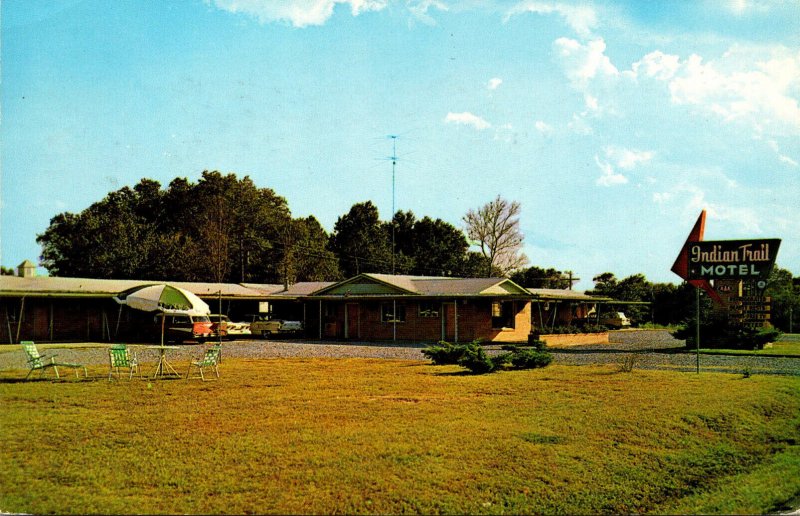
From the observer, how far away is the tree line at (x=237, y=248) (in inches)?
2223

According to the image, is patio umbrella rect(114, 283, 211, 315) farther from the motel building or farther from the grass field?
the motel building

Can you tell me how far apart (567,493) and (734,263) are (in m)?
18.7

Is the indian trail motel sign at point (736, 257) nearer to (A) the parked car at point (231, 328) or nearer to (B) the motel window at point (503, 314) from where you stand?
(B) the motel window at point (503, 314)

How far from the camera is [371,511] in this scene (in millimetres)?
6309

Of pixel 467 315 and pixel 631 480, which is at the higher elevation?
pixel 467 315

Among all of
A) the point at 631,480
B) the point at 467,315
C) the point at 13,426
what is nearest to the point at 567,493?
the point at 631,480

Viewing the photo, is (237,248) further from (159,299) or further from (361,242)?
(159,299)

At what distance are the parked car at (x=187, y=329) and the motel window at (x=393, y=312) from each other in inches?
349

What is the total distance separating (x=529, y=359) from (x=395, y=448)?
10718 millimetres

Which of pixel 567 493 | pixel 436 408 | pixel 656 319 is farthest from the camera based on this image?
pixel 656 319

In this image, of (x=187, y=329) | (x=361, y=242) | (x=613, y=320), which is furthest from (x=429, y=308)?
(x=361, y=242)

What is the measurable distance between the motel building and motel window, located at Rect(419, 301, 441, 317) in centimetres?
5

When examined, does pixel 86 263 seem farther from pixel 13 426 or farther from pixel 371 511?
pixel 371 511

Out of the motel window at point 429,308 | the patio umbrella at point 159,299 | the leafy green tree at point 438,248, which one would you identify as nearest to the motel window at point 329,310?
the motel window at point 429,308
